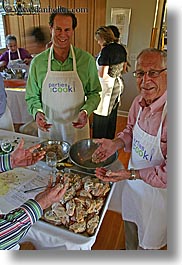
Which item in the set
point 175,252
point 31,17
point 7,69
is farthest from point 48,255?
point 7,69

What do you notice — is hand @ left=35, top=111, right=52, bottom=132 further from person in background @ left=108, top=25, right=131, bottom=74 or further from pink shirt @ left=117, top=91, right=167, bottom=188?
person in background @ left=108, top=25, right=131, bottom=74

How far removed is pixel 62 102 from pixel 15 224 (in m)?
0.60

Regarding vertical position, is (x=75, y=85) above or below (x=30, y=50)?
below

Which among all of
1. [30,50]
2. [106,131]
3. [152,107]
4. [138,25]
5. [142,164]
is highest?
[138,25]

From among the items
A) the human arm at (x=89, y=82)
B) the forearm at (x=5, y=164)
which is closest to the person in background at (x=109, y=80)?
the human arm at (x=89, y=82)

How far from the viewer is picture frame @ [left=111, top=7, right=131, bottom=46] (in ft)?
3.20

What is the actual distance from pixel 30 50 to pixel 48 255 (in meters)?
0.87

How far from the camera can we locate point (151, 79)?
60 centimetres

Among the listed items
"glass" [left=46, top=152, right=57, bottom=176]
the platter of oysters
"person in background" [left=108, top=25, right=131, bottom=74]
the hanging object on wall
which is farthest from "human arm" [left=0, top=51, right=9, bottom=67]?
the platter of oysters

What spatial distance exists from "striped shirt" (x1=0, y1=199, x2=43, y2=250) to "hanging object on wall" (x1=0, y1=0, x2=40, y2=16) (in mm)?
715

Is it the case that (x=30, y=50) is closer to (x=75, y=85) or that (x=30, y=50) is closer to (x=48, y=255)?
(x=75, y=85)

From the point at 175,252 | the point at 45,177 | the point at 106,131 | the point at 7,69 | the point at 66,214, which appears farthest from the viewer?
the point at 7,69

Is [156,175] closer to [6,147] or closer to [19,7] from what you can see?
[6,147]

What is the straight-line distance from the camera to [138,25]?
3.31ft
